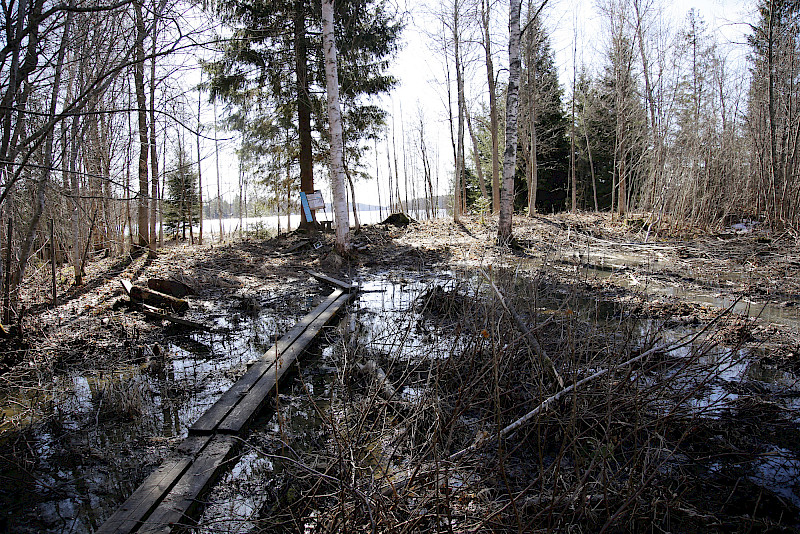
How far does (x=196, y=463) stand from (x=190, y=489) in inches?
10.2

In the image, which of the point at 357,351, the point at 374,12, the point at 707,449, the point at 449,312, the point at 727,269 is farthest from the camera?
the point at 374,12

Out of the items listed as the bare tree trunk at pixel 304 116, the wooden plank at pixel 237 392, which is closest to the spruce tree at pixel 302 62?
the bare tree trunk at pixel 304 116

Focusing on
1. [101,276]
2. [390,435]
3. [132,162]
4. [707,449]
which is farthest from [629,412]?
[132,162]

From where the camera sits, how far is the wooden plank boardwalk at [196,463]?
1962mm

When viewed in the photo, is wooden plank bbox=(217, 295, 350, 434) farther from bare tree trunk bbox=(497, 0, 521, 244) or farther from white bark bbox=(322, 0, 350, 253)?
bare tree trunk bbox=(497, 0, 521, 244)

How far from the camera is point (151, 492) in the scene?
7.01ft

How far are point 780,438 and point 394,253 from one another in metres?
9.73

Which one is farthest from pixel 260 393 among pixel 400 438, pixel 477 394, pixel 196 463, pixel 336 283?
pixel 336 283

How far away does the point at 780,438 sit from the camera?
8.91 ft

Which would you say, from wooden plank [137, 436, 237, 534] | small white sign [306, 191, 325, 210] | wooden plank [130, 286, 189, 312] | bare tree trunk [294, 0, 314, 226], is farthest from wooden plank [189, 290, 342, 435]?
bare tree trunk [294, 0, 314, 226]

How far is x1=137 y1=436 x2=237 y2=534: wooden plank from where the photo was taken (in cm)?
194

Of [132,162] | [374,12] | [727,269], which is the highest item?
[374,12]

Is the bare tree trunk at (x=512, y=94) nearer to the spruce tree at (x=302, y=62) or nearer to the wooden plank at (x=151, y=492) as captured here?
the spruce tree at (x=302, y=62)

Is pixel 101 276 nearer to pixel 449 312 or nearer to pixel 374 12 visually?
pixel 449 312
